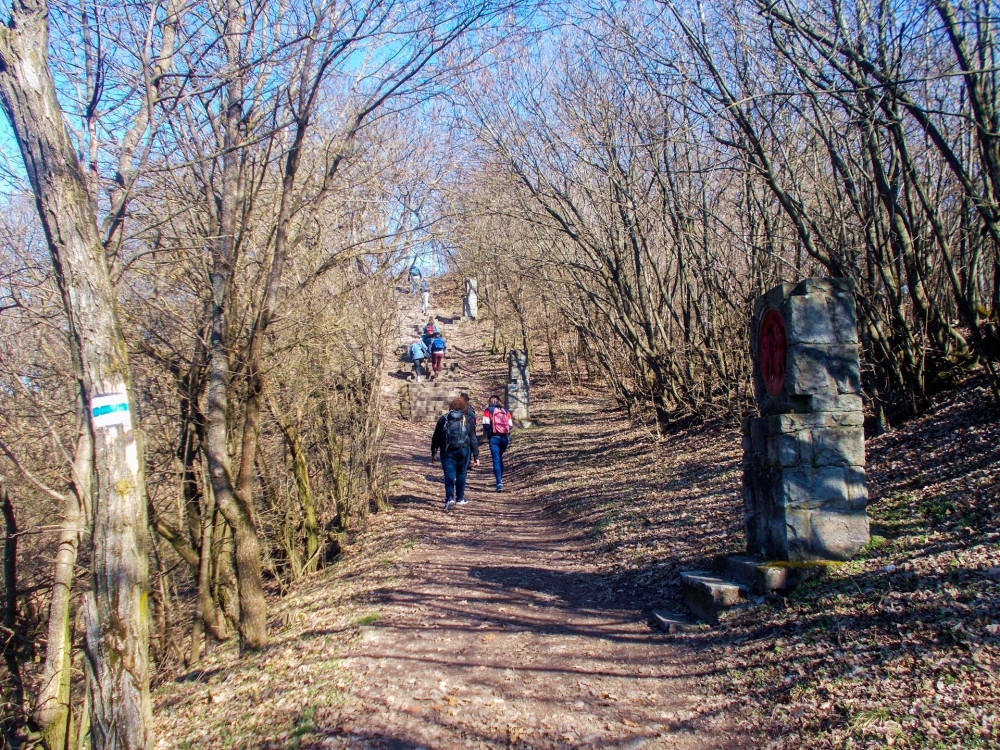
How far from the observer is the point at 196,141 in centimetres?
739

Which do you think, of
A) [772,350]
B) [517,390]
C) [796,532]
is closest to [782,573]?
[796,532]

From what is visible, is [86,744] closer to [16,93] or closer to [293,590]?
[293,590]

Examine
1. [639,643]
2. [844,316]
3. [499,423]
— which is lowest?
[639,643]

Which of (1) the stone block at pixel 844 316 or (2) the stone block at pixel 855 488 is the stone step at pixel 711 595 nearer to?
(2) the stone block at pixel 855 488

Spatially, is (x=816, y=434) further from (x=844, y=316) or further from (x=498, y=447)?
(x=498, y=447)

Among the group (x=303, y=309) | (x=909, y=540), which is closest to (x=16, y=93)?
(x=303, y=309)

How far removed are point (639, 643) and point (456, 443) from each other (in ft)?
20.2

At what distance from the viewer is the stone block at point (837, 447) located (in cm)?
604

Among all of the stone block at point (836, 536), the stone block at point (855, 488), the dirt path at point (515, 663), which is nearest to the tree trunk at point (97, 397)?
the dirt path at point (515, 663)

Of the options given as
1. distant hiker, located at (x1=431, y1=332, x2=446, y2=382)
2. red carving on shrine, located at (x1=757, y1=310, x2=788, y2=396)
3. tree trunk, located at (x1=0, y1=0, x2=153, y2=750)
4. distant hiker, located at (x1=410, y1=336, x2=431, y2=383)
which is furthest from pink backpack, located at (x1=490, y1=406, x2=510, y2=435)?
distant hiker, located at (x1=431, y1=332, x2=446, y2=382)

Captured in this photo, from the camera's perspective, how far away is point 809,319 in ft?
20.1

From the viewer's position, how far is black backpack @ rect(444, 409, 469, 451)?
460 inches

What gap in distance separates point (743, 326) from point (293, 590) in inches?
321

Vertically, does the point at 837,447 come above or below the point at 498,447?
above
